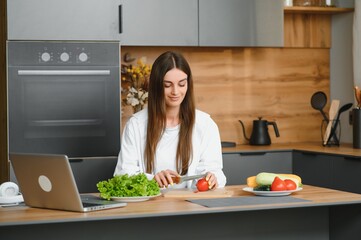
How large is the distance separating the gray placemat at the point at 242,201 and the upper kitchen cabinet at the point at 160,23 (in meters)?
2.06

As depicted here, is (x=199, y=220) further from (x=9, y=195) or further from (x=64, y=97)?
(x=64, y=97)

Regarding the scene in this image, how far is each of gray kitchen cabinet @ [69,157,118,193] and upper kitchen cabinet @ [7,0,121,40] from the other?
788mm

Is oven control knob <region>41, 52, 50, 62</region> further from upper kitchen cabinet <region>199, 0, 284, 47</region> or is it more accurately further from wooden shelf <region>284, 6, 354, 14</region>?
wooden shelf <region>284, 6, 354, 14</region>

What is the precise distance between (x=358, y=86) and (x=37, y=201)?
3.06m

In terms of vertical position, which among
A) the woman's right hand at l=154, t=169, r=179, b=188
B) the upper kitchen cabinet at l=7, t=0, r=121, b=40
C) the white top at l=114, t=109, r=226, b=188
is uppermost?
the upper kitchen cabinet at l=7, t=0, r=121, b=40

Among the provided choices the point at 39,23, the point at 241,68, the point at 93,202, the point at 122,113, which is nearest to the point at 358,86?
the point at 241,68

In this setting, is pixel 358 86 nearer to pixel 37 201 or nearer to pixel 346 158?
pixel 346 158

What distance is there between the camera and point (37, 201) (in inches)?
108

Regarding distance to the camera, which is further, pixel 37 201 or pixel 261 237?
pixel 261 237

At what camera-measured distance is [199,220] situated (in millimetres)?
2854

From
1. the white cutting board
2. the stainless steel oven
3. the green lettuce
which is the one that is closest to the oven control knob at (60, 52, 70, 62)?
the stainless steel oven

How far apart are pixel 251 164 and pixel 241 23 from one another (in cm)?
98

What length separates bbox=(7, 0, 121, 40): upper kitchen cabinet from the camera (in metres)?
4.47

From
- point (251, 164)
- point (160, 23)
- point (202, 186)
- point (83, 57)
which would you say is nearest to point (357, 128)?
point (251, 164)
